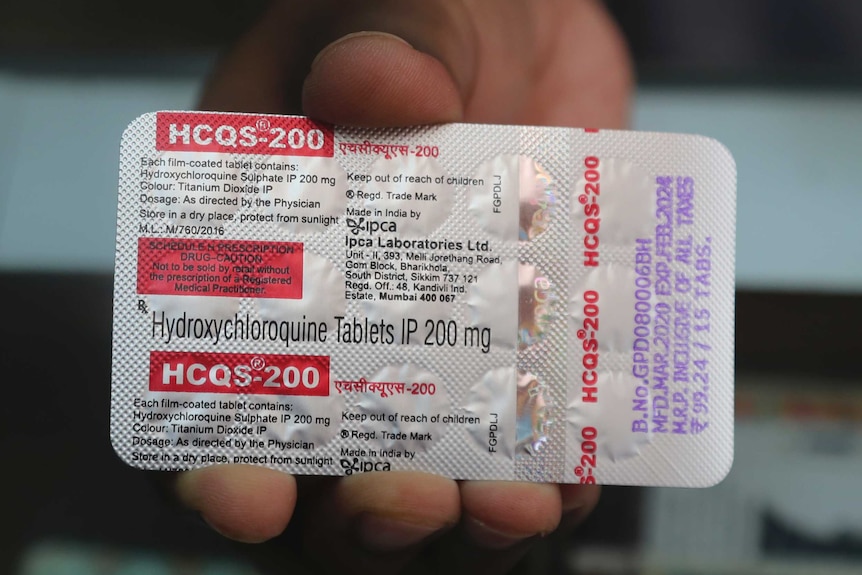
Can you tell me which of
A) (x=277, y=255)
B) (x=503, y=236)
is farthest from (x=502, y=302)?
(x=277, y=255)

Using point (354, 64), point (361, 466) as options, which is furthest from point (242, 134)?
point (361, 466)

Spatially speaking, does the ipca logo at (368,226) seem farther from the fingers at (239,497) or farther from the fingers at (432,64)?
the fingers at (239,497)

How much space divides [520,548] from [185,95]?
1.77 ft

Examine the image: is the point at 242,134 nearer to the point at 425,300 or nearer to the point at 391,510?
the point at 425,300

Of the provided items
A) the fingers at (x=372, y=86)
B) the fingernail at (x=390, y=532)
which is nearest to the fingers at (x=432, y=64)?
the fingers at (x=372, y=86)

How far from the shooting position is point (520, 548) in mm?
479

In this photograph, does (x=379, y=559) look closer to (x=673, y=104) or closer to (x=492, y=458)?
(x=492, y=458)

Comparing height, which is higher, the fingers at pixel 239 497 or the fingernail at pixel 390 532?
the fingers at pixel 239 497

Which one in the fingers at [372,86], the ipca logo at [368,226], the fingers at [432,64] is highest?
the fingers at [432,64]
